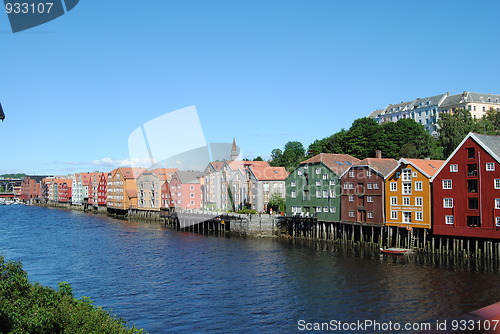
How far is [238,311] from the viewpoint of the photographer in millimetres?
31656

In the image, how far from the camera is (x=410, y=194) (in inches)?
2148

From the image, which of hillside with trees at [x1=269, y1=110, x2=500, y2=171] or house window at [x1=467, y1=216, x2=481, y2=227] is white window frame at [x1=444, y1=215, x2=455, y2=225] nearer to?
house window at [x1=467, y1=216, x2=481, y2=227]

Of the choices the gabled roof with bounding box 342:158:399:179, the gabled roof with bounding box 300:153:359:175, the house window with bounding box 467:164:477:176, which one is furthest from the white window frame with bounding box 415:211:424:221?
the gabled roof with bounding box 300:153:359:175

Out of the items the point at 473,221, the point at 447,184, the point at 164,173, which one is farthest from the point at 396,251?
the point at 164,173

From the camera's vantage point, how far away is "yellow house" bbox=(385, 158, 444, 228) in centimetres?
5266

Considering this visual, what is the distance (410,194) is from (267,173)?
124 ft

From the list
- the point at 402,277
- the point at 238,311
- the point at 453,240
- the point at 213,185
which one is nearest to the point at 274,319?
the point at 238,311

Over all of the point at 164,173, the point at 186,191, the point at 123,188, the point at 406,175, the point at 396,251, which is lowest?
the point at 396,251

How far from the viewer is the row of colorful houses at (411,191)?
4641cm

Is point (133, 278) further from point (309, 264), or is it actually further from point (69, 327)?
point (69, 327)

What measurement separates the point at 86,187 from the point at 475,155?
144352 mm

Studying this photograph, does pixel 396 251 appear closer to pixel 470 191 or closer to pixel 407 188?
pixel 407 188

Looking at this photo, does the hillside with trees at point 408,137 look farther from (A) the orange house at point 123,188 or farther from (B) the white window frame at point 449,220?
(A) the orange house at point 123,188

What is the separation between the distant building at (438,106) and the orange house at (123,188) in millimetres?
78535
